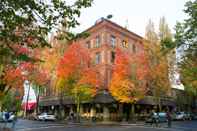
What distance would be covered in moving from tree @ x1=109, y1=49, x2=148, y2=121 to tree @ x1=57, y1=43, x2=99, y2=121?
302cm

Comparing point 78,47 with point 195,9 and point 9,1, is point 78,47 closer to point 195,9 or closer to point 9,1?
point 195,9

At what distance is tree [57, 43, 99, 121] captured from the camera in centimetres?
4478

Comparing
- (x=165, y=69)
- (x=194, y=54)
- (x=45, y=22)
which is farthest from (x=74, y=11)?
(x=165, y=69)

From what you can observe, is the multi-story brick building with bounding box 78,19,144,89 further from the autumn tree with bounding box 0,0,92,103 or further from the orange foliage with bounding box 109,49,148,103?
the autumn tree with bounding box 0,0,92,103

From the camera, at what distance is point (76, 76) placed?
45219 mm

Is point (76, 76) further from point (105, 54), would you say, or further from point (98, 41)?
point (98, 41)

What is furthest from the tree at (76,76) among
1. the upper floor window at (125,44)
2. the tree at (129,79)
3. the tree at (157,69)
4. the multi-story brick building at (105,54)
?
the upper floor window at (125,44)

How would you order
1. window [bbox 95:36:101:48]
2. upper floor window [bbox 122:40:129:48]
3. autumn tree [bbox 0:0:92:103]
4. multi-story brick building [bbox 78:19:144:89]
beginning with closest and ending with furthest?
autumn tree [bbox 0:0:92:103], multi-story brick building [bbox 78:19:144:89], window [bbox 95:36:101:48], upper floor window [bbox 122:40:129:48]

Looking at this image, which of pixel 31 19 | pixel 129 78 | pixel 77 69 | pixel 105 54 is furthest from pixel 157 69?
pixel 31 19

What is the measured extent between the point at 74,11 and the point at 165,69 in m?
37.4

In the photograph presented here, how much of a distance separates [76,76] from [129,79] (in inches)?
283

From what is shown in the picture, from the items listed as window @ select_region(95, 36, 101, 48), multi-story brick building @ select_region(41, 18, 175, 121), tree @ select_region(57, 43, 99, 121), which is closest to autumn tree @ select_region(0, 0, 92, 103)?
tree @ select_region(57, 43, 99, 121)

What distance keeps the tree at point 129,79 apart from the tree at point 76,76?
302 cm

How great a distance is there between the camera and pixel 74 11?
29.3 feet
